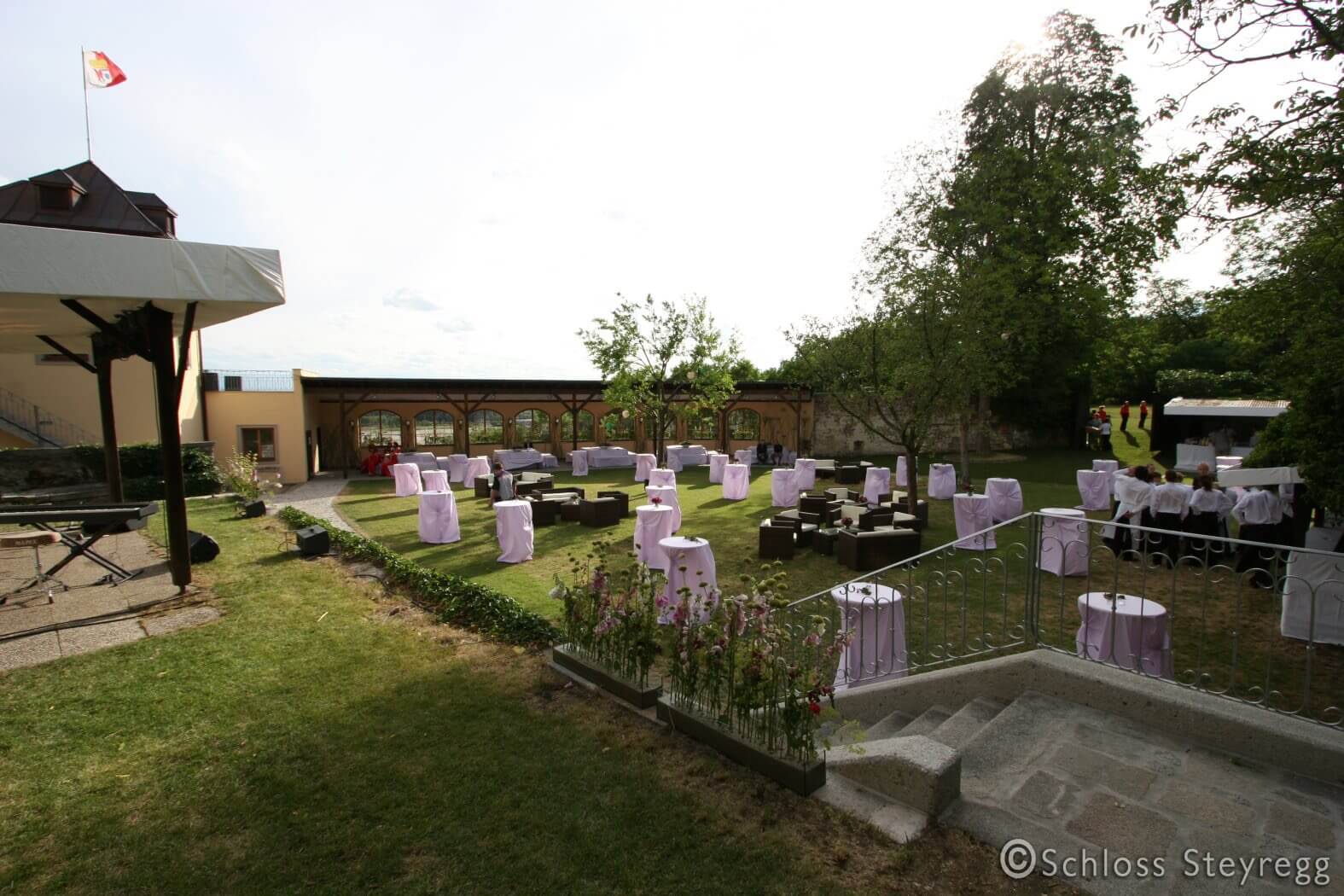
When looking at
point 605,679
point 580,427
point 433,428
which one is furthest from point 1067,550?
point 433,428

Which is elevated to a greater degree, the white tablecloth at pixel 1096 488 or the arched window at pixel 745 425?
the arched window at pixel 745 425

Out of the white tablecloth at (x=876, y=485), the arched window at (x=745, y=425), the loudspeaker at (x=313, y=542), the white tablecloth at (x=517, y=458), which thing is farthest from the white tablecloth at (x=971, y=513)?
the arched window at (x=745, y=425)

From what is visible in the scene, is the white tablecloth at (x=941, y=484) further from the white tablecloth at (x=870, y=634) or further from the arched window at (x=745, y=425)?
the arched window at (x=745, y=425)

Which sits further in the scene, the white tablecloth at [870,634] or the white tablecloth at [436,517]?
the white tablecloth at [436,517]

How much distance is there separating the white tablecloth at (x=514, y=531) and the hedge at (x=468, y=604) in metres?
1.53

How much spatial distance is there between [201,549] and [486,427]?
53.7 feet

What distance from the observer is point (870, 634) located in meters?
5.11

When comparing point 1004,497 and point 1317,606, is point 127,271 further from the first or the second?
point 1004,497

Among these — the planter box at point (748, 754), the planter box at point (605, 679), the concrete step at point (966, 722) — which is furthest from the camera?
the planter box at point (605, 679)

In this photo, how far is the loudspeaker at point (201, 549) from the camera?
8133mm

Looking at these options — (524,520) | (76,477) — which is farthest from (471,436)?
(524,520)

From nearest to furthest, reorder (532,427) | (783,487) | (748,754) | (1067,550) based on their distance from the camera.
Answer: (748,754)
(1067,550)
(783,487)
(532,427)

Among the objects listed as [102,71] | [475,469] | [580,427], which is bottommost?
[475,469]

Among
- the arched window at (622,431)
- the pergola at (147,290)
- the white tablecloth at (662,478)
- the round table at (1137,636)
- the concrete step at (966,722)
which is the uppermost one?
the pergola at (147,290)
